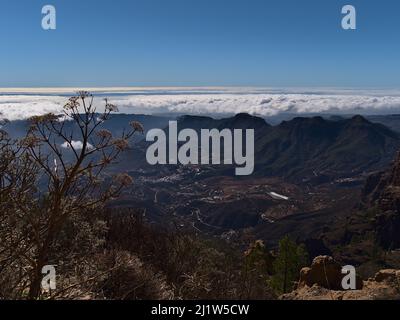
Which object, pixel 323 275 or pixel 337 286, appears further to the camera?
pixel 323 275

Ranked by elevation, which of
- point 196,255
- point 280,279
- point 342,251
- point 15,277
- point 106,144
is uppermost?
point 106,144

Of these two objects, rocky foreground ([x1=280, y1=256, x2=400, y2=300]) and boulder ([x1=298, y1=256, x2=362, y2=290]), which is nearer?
rocky foreground ([x1=280, y1=256, x2=400, y2=300])

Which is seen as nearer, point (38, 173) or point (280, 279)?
point (38, 173)

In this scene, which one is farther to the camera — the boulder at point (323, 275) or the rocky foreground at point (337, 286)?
the boulder at point (323, 275)
